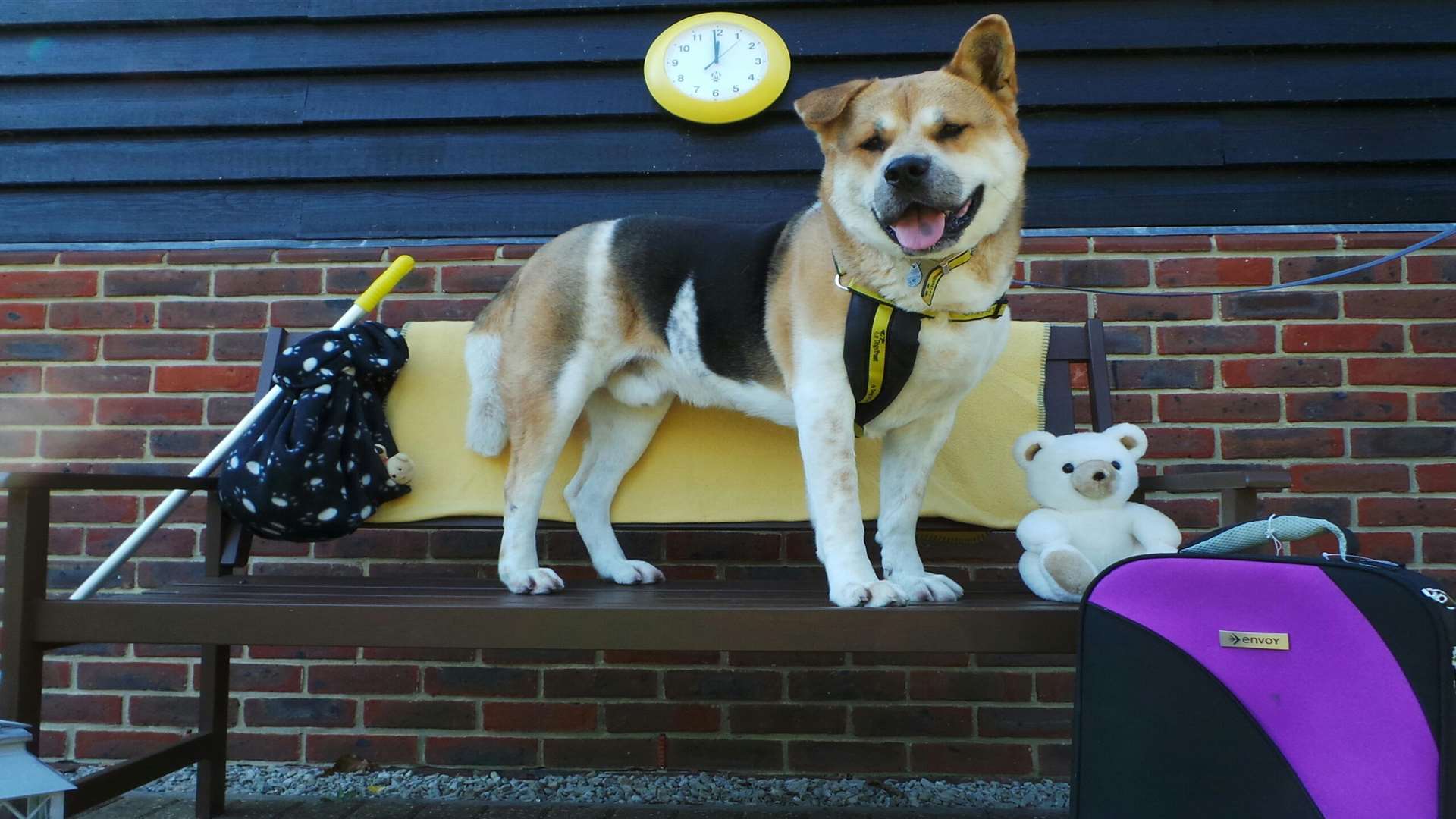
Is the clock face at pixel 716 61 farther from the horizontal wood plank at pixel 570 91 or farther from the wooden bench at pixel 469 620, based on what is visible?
the wooden bench at pixel 469 620

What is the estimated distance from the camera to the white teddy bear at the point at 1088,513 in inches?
80.2

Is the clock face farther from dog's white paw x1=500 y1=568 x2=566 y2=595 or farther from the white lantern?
the white lantern

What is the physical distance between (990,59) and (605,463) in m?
1.35

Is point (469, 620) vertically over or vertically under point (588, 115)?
under

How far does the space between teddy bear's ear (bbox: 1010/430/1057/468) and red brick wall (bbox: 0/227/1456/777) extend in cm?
66

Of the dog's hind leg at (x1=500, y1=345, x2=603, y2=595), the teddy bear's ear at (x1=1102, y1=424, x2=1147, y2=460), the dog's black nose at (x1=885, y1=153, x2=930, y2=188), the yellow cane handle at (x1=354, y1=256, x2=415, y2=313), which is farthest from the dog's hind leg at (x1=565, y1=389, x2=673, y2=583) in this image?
the teddy bear's ear at (x1=1102, y1=424, x2=1147, y2=460)

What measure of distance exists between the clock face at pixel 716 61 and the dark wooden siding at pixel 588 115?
0.33 ft

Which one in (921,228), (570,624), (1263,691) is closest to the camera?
(1263,691)

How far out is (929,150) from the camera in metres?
1.87

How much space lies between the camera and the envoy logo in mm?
1465

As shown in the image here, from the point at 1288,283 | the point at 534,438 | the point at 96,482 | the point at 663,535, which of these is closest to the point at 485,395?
the point at 534,438

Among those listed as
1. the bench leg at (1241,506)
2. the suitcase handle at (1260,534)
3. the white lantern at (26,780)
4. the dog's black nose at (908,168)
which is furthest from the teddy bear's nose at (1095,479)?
the white lantern at (26,780)

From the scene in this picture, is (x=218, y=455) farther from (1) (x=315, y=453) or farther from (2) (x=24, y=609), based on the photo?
(2) (x=24, y=609)

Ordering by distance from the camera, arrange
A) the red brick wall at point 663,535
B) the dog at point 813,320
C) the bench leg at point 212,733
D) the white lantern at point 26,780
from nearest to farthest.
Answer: the white lantern at point 26,780, the dog at point 813,320, the bench leg at point 212,733, the red brick wall at point 663,535
